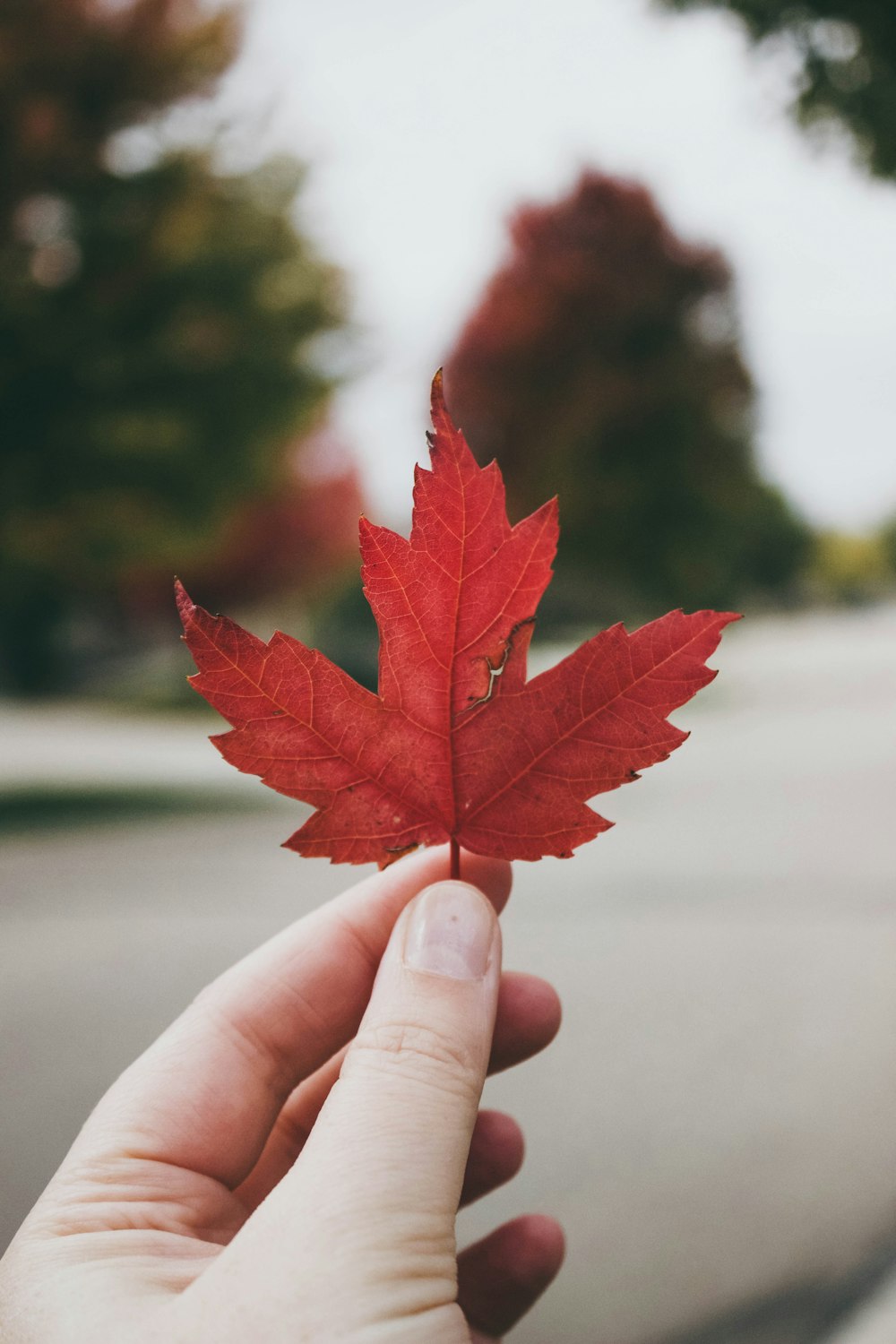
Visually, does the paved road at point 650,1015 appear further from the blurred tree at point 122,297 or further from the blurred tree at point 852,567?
the blurred tree at point 852,567

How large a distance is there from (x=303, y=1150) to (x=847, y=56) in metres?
5.68

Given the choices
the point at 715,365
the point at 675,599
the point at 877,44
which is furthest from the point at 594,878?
the point at 715,365

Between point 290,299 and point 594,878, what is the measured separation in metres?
6.18

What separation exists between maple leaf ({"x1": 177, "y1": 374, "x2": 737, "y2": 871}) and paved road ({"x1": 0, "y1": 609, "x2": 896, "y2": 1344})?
6.59 ft

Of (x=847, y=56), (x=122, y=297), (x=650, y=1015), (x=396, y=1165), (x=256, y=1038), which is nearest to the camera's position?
(x=396, y=1165)

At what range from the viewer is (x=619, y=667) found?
1140 mm

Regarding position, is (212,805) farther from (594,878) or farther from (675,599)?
(675,599)

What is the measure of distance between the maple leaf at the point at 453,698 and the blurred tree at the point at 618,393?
19664mm

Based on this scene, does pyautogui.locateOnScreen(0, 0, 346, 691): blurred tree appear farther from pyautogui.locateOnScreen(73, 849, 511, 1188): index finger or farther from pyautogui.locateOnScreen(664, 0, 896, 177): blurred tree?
pyautogui.locateOnScreen(73, 849, 511, 1188): index finger

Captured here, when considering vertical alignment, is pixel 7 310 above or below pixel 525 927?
above

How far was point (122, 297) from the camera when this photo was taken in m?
7.93

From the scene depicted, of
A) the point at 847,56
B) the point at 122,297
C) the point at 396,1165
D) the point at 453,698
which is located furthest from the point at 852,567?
Answer: the point at 396,1165

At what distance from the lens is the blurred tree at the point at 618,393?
21.3 metres

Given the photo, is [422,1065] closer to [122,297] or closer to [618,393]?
[122,297]
